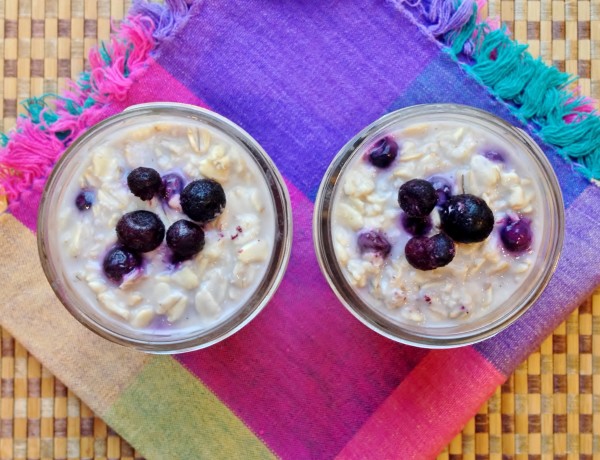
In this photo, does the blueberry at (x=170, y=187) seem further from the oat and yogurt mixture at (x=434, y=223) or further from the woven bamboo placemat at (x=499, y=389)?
the woven bamboo placemat at (x=499, y=389)

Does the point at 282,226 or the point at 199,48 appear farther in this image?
the point at 199,48

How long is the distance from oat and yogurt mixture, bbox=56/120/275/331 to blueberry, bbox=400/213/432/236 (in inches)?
8.6

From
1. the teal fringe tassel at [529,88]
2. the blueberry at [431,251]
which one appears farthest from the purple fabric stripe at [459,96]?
the blueberry at [431,251]

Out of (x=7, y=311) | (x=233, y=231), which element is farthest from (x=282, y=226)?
(x=7, y=311)

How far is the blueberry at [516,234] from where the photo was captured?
1218 millimetres

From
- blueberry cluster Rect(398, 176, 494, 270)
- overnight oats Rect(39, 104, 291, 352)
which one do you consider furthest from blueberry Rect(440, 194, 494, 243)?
overnight oats Rect(39, 104, 291, 352)

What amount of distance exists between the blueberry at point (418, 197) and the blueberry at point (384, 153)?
0.30 feet

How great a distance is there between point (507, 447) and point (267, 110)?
2.71 ft

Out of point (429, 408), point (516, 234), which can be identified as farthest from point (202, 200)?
point (429, 408)

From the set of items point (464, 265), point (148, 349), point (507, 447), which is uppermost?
point (464, 265)

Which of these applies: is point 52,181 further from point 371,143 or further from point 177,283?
point 371,143

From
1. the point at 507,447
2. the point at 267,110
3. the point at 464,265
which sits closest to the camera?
the point at 464,265

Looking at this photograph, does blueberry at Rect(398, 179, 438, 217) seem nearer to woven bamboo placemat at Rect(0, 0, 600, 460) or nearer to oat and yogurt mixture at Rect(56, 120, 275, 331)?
oat and yogurt mixture at Rect(56, 120, 275, 331)

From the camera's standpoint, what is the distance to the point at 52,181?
1262 millimetres
